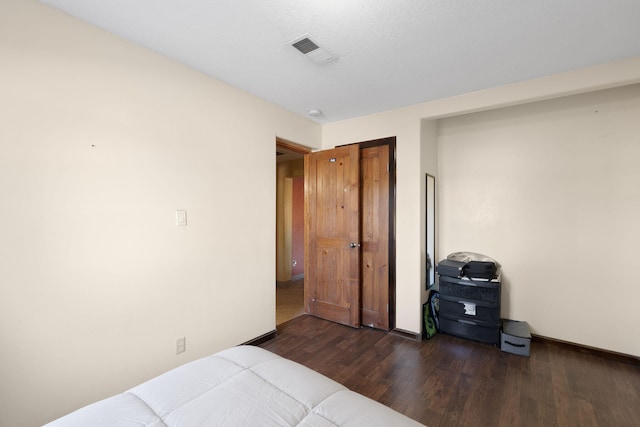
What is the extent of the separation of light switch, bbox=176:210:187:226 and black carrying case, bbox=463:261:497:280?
9.43 ft

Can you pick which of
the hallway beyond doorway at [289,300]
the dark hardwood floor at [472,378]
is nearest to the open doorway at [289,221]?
the hallway beyond doorway at [289,300]

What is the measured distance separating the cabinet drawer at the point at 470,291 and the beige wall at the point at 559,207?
1.59 ft

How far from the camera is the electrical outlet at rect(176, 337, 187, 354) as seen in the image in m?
2.15

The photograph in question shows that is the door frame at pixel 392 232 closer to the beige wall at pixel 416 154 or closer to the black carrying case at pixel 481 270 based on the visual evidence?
the beige wall at pixel 416 154

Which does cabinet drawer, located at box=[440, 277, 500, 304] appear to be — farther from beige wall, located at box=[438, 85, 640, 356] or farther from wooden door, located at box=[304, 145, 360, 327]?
wooden door, located at box=[304, 145, 360, 327]

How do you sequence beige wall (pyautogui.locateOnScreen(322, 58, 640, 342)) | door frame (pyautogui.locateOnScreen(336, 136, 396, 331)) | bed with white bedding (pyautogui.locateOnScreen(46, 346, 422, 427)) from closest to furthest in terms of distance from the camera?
bed with white bedding (pyautogui.locateOnScreen(46, 346, 422, 427)), beige wall (pyautogui.locateOnScreen(322, 58, 640, 342)), door frame (pyautogui.locateOnScreen(336, 136, 396, 331))

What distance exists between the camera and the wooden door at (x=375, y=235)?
3197mm

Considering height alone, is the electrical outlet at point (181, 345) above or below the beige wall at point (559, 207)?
below

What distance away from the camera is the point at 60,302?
1.61 meters

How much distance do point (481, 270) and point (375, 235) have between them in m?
1.17

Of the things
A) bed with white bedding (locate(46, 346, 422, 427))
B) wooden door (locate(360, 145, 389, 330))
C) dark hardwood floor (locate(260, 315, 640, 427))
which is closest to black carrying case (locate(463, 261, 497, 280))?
dark hardwood floor (locate(260, 315, 640, 427))

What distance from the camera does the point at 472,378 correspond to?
2258mm

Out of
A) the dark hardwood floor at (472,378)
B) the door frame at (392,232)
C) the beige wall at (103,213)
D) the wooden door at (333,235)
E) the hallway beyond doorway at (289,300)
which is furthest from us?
the hallway beyond doorway at (289,300)

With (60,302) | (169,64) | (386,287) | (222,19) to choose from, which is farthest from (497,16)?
(60,302)
